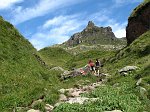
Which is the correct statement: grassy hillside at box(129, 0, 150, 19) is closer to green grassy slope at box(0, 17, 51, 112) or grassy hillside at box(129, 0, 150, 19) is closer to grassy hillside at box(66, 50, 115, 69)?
grassy hillside at box(66, 50, 115, 69)

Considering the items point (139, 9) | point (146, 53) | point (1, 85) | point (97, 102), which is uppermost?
point (139, 9)

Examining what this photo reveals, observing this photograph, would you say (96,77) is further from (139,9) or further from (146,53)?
(139,9)

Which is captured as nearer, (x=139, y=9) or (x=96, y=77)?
(x=96, y=77)

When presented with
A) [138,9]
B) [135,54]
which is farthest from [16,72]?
[138,9]

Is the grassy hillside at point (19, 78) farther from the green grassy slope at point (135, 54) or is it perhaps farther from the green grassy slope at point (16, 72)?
the green grassy slope at point (135, 54)

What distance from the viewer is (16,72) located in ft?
102

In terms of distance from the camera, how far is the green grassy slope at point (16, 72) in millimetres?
24191

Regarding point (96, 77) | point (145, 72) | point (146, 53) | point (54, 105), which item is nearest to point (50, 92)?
point (54, 105)

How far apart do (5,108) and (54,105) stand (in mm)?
2883

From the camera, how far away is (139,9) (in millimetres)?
76875

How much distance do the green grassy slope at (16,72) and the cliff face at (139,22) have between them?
117 feet

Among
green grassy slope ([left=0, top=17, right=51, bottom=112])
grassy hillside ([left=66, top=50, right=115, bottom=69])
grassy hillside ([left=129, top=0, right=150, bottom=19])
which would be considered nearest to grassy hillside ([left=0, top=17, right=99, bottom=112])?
green grassy slope ([left=0, top=17, right=51, bottom=112])

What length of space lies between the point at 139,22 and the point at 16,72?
49.4 m

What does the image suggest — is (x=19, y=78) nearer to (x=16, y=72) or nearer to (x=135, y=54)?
(x=16, y=72)
